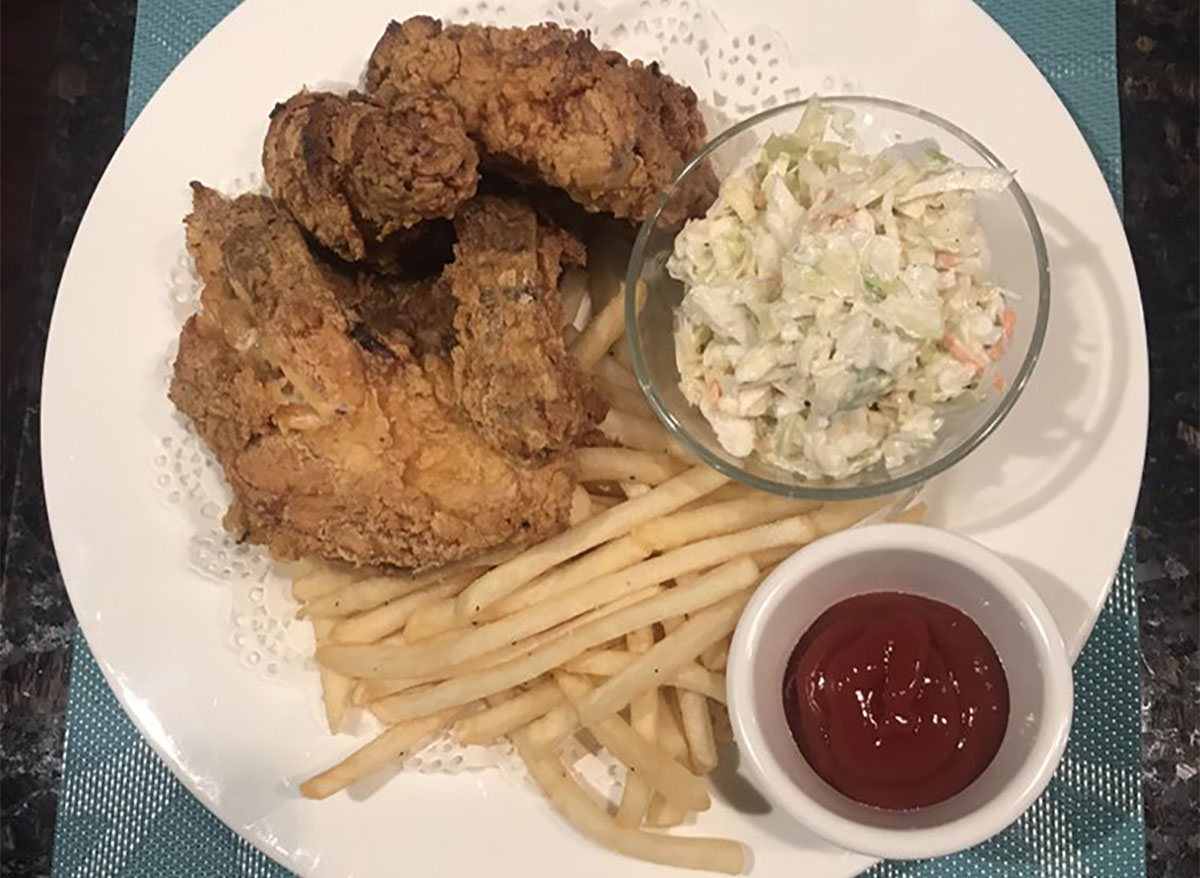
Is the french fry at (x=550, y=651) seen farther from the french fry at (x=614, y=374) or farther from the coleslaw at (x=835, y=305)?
the french fry at (x=614, y=374)

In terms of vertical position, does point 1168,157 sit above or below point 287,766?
above

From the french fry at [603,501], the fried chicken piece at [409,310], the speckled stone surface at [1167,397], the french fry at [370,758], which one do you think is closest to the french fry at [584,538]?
the french fry at [603,501]

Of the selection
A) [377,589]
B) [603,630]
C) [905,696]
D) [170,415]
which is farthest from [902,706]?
[170,415]

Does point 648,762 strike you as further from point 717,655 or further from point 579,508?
point 579,508

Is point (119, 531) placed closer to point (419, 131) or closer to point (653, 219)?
point (419, 131)

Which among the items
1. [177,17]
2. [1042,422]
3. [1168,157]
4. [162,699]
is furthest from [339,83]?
[1168,157]
